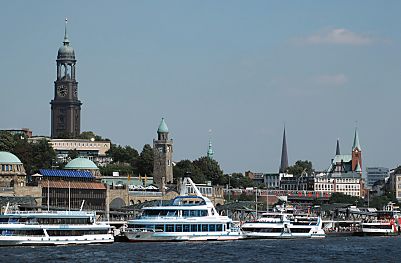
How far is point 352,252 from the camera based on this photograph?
134 m

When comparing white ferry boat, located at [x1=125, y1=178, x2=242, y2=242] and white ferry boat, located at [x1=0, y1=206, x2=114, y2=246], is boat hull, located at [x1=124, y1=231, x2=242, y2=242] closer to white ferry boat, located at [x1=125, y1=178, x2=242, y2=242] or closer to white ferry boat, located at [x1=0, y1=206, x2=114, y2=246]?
white ferry boat, located at [x1=125, y1=178, x2=242, y2=242]

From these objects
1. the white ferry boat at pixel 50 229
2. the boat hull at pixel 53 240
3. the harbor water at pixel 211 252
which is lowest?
the harbor water at pixel 211 252

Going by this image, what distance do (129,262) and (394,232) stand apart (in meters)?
77.0

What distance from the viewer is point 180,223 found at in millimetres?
144625

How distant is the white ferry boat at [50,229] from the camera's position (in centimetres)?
13088

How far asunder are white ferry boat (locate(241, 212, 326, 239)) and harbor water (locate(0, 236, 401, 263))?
9.61 metres

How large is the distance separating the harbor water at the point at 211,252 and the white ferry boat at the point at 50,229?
7.27 ft

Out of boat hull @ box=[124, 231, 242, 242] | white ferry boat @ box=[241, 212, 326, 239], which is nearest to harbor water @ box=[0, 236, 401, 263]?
boat hull @ box=[124, 231, 242, 242]

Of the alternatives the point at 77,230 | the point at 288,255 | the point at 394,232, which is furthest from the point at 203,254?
the point at 394,232

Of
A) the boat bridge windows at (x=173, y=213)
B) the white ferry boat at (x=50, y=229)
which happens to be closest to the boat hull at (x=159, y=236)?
the boat bridge windows at (x=173, y=213)

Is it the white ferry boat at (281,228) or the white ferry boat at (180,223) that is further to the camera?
the white ferry boat at (281,228)

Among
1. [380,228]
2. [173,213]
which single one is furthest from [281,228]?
[380,228]

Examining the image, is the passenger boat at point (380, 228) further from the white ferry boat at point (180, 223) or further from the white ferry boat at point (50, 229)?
the white ferry boat at point (50, 229)

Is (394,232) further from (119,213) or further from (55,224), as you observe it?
(55,224)
